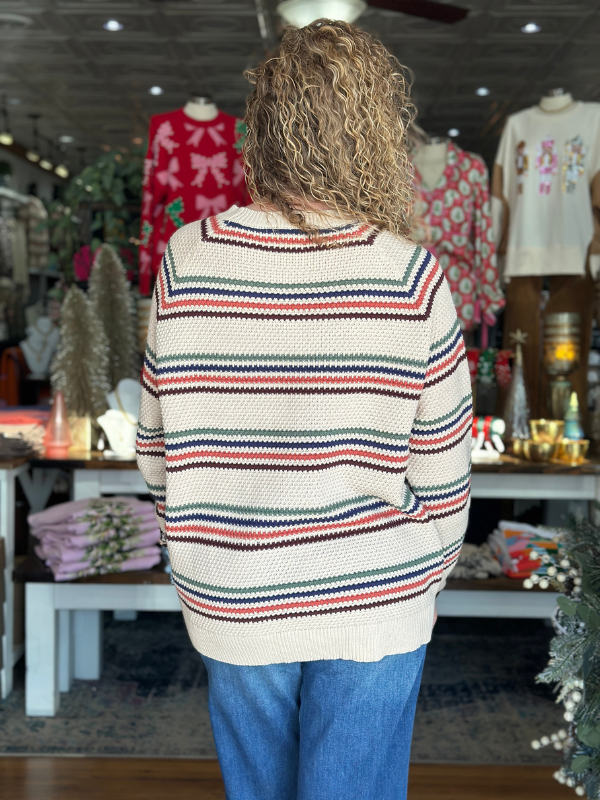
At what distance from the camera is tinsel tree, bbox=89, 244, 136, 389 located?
3.83 m

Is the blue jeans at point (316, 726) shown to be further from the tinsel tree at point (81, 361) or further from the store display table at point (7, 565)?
the tinsel tree at point (81, 361)

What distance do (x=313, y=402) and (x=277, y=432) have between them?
2.4 inches

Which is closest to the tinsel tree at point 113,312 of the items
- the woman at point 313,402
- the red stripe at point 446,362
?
the woman at point 313,402

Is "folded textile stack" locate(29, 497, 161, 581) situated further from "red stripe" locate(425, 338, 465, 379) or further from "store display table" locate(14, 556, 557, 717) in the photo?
"red stripe" locate(425, 338, 465, 379)

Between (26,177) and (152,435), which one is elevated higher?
(26,177)

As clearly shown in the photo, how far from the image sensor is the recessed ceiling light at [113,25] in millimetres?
5539

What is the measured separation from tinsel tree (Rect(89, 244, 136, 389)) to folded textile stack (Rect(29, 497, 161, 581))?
1.01m

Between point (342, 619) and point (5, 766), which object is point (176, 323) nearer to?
point (342, 619)

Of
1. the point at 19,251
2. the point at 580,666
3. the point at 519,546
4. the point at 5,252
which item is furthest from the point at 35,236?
the point at 580,666

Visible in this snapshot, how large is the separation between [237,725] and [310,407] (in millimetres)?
479

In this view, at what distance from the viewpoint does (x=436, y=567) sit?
1.20 m

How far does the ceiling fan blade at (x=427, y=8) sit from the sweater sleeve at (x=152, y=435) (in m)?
2.64

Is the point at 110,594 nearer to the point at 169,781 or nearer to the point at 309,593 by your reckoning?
the point at 169,781

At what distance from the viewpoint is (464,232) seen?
4043mm
